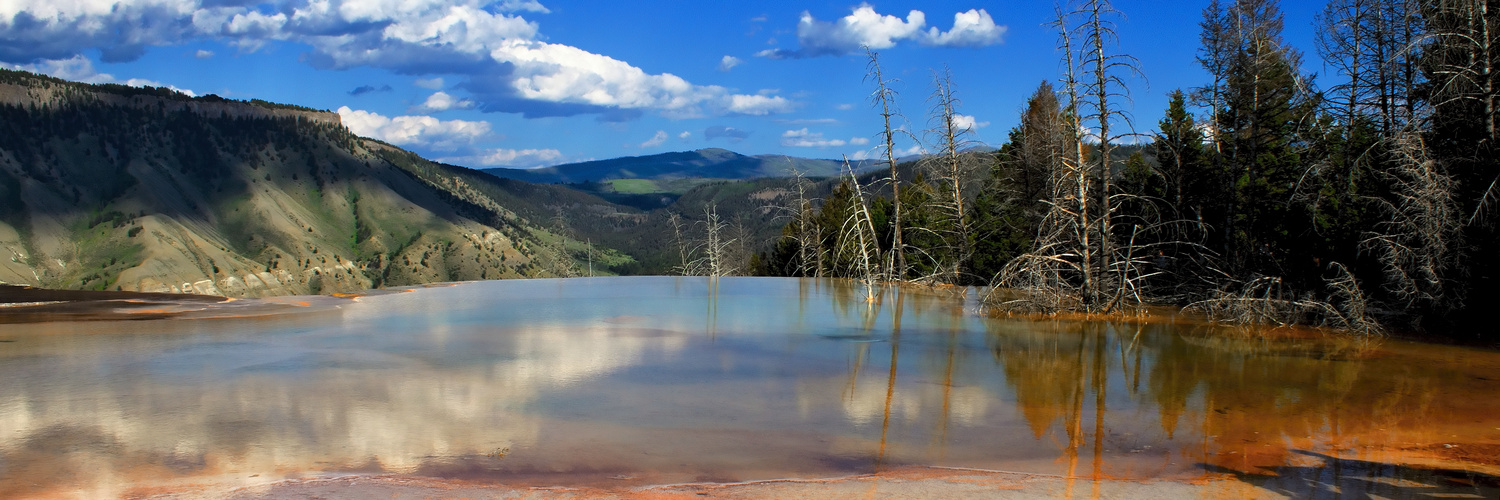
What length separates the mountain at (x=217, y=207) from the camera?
10788 cm

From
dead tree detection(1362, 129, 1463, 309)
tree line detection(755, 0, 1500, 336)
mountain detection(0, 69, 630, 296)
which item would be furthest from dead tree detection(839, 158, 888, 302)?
mountain detection(0, 69, 630, 296)

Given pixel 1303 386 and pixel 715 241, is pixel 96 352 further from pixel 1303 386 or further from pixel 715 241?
pixel 715 241

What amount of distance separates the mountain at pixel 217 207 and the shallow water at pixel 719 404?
94.9 metres

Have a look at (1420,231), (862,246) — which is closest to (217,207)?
(862,246)

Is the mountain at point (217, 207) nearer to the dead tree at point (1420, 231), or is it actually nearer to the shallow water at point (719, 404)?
the shallow water at point (719, 404)

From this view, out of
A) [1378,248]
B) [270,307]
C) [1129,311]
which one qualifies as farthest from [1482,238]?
[270,307]

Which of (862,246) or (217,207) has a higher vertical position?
(217,207)

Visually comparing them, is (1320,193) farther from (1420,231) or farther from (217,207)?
(217,207)

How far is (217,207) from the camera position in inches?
5187

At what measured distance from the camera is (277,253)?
400ft

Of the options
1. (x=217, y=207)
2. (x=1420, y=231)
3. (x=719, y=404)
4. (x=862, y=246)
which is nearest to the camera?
(x=719, y=404)

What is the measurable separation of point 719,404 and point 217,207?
146 metres

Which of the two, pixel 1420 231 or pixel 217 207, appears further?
pixel 217 207

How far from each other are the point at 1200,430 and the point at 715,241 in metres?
27.6
